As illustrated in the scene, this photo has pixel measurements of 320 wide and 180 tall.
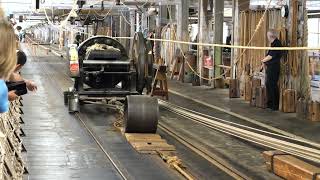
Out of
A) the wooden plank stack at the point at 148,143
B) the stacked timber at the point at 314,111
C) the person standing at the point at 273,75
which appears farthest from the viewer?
the person standing at the point at 273,75

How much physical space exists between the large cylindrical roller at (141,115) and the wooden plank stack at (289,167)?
115 inches

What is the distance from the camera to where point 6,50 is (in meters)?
2.69

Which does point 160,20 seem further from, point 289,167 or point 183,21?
point 289,167

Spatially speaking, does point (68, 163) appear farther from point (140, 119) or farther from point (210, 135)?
point (210, 135)

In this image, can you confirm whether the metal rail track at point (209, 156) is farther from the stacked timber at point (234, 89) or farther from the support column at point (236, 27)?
the support column at point (236, 27)

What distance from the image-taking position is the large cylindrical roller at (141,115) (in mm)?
10477

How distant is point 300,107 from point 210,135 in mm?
3014

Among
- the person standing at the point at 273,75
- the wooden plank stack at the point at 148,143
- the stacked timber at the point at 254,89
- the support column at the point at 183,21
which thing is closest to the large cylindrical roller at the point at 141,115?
the wooden plank stack at the point at 148,143

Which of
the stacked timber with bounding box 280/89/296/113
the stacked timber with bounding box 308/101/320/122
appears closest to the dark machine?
the stacked timber with bounding box 280/89/296/113

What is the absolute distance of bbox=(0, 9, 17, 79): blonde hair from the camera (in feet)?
8.75

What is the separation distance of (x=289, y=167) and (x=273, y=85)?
7.39 m

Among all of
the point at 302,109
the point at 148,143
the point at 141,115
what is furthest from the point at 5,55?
the point at 302,109

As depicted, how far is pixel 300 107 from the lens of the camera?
42.9 feet

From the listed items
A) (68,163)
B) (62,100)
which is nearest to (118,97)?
(62,100)
